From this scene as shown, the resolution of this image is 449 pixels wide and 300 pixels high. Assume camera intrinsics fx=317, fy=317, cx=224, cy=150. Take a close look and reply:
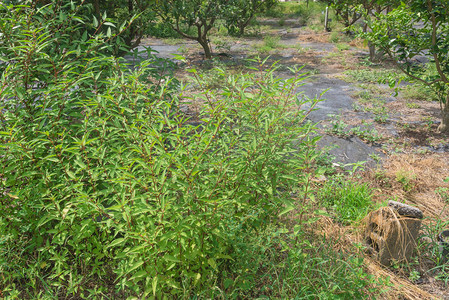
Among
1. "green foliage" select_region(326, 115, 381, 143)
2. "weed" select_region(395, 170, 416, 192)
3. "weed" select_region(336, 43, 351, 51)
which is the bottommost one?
"weed" select_region(395, 170, 416, 192)

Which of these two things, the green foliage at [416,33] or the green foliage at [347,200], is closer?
the green foliage at [347,200]

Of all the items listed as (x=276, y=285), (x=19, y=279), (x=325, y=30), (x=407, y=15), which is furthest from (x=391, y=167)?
(x=325, y=30)

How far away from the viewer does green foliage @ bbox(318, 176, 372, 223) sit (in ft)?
9.27

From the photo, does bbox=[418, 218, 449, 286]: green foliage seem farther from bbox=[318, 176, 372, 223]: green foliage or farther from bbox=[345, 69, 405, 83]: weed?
bbox=[345, 69, 405, 83]: weed

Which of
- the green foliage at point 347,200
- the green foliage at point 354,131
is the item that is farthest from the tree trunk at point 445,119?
the green foliage at point 347,200

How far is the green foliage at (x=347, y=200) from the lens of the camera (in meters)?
2.82

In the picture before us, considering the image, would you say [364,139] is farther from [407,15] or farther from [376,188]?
[407,15]

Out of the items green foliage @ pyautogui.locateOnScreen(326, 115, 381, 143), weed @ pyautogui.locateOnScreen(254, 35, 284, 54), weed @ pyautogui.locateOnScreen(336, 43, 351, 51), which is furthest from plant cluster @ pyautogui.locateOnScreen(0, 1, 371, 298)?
weed @ pyautogui.locateOnScreen(336, 43, 351, 51)

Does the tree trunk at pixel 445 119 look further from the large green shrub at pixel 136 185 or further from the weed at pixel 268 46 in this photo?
the weed at pixel 268 46

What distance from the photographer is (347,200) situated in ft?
9.80

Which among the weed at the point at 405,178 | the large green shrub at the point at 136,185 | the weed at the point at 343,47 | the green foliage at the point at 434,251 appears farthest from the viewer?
the weed at the point at 343,47

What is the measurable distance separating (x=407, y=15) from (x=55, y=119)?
Answer: 14.4 feet

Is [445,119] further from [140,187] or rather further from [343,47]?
[343,47]

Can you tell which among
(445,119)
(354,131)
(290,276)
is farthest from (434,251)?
(445,119)
